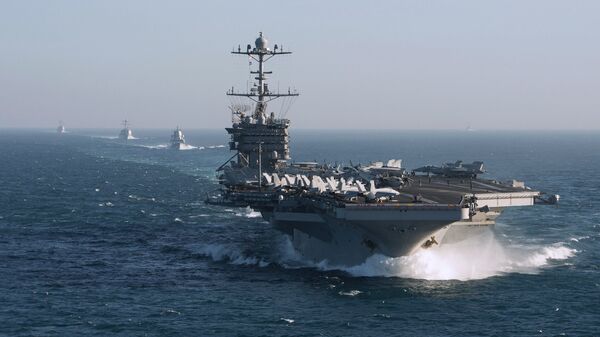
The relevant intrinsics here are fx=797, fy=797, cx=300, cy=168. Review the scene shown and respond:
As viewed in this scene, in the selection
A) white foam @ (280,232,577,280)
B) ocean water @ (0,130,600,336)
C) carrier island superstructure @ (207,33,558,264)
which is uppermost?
carrier island superstructure @ (207,33,558,264)

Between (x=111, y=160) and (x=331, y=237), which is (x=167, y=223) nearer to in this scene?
(x=331, y=237)

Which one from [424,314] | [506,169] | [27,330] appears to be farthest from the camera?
[506,169]

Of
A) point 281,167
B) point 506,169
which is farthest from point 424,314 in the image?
point 506,169

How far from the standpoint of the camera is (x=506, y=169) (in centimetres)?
10900

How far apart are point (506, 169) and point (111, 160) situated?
64.0 m

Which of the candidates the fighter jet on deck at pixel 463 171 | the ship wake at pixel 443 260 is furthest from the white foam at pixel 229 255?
the fighter jet on deck at pixel 463 171

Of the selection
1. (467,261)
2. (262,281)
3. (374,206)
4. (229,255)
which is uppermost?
(374,206)

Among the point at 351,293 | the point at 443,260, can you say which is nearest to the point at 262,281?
the point at 351,293

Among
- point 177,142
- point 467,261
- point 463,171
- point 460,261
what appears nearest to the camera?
point 460,261

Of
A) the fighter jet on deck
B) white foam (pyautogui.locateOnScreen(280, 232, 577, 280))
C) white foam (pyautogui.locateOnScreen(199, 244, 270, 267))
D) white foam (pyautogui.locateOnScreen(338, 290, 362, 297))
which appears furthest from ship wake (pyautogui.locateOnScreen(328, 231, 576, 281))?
the fighter jet on deck

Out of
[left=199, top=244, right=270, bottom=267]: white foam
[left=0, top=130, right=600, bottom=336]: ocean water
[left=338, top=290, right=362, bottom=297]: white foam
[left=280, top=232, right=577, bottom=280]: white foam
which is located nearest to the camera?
[left=0, top=130, right=600, bottom=336]: ocean water

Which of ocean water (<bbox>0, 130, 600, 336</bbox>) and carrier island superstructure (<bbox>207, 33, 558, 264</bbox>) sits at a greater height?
carrier island superstructure (<bbox>207, 33, 558, 264</bbox>)

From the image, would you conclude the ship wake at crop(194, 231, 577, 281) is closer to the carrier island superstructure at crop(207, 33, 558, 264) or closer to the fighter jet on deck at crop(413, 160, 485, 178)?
the carrier island superstructure at crop(207, 33, 558, 264)

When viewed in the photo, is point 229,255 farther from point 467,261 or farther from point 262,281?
point 467,261
